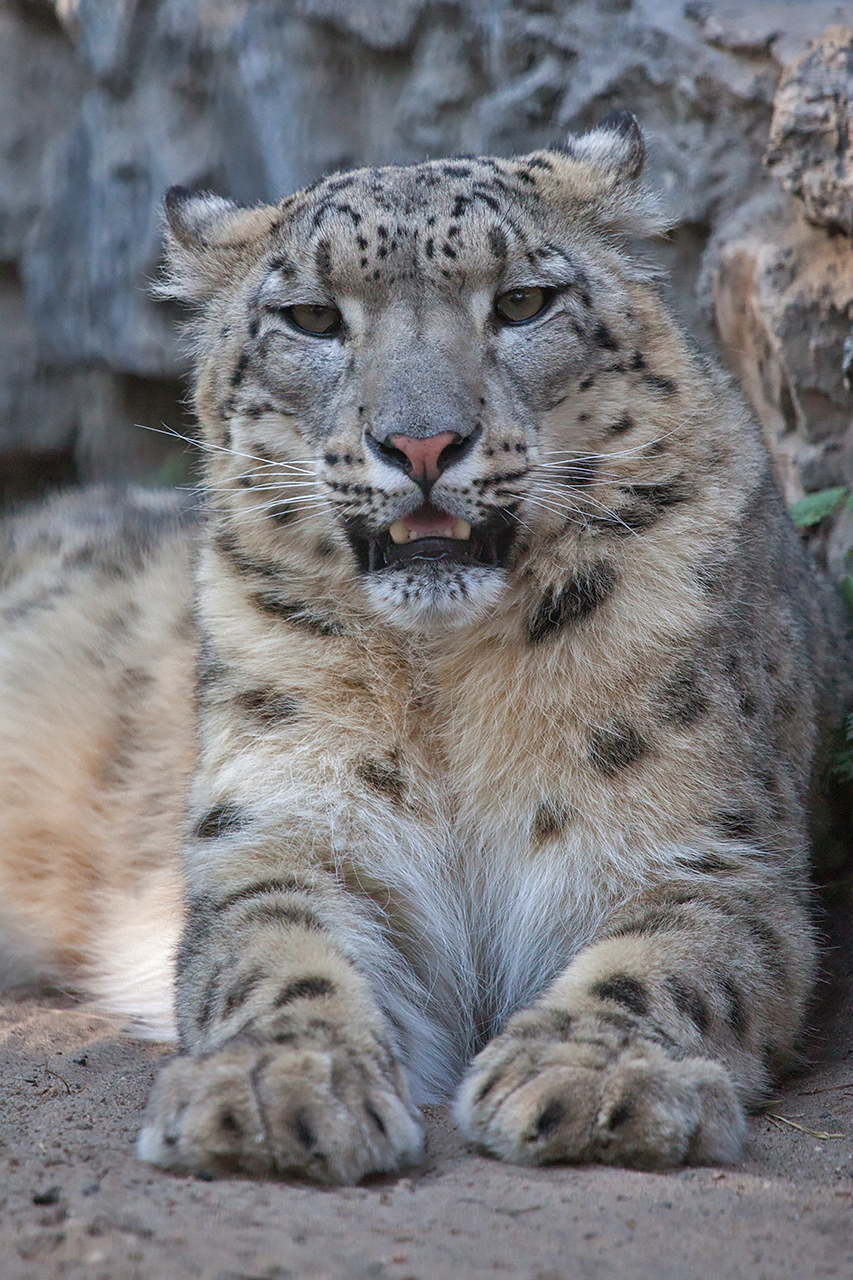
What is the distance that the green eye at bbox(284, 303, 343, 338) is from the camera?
3.48 meters

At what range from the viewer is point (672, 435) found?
3.44m

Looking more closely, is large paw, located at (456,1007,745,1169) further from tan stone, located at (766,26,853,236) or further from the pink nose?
tan stone, located at (766,26,853,236)

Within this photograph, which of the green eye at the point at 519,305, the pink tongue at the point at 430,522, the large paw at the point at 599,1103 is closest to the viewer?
the large paw at the point at 599,1103

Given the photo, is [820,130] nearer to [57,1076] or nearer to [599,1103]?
[599,1103]

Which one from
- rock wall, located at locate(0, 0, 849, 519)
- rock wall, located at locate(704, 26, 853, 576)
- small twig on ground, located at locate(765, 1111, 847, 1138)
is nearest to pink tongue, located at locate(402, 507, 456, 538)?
small twig on ground, located at locate(765, 1111, 847, 1138)

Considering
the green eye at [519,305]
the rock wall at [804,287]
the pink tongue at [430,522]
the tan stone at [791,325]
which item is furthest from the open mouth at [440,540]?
the tan stone at [791,325]

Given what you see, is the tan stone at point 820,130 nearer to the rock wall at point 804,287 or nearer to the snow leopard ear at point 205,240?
the rock wall at point 804,287

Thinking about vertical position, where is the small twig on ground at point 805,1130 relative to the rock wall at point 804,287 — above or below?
below

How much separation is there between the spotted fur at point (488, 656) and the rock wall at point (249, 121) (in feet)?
6.48

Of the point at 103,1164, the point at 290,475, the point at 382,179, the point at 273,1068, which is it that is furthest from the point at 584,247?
the point at 103,1164

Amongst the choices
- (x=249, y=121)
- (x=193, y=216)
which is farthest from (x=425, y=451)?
(x=249, y=121)

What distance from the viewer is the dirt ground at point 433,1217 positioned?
79.9 inches

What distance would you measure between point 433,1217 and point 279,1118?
34 cm

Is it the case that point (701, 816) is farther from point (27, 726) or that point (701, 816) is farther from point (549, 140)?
point (549, 140)
